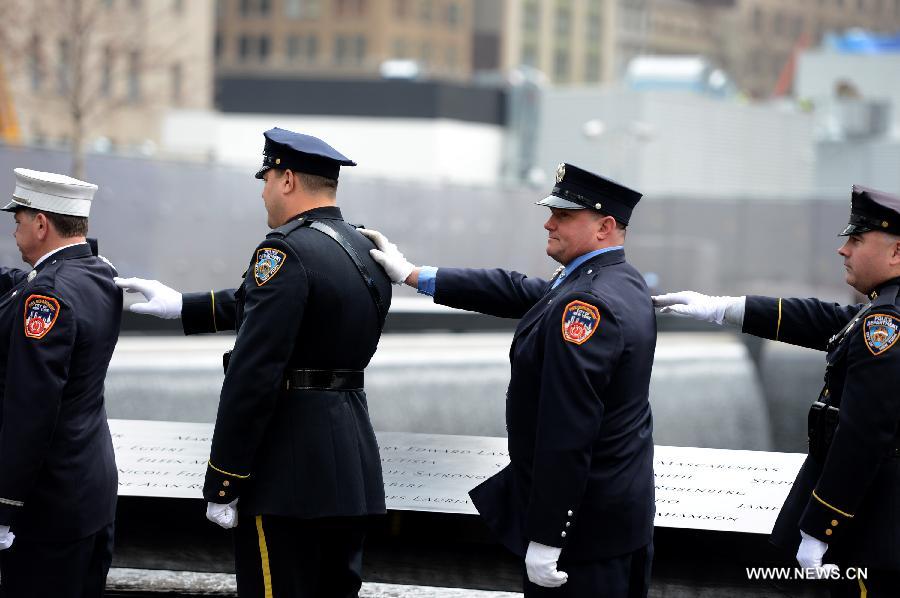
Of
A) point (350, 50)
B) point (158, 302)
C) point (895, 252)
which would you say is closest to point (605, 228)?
point (895, 252)

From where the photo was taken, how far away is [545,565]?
3568 millimetres

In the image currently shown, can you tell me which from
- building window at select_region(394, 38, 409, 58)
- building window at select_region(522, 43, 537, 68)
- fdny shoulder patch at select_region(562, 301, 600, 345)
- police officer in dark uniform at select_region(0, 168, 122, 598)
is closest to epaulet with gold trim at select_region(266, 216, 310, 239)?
police officer in dark uniform at select_region(0, 168, 122, 598)

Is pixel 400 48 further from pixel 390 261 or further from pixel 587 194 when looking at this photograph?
pixel 587 194

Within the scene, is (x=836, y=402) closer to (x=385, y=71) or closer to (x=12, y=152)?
(x=12, y=152)

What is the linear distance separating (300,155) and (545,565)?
1.44 meters

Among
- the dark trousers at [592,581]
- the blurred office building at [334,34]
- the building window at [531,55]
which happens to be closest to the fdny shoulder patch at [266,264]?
the dark trousers at [592,581]

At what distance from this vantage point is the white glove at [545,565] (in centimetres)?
357

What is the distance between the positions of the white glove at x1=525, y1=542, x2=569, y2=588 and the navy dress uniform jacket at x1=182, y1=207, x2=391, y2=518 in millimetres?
609

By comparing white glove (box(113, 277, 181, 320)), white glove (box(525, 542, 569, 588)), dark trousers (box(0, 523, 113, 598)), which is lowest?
dark trousers (box(0, 523, 113, 598))

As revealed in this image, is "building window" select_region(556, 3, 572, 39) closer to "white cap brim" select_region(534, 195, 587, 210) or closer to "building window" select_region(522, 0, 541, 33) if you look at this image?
"building window" select_region(522, 0, 541, 33)

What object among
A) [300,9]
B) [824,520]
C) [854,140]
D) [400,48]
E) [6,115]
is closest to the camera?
[824,520]

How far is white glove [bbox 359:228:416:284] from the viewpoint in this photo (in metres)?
4.07

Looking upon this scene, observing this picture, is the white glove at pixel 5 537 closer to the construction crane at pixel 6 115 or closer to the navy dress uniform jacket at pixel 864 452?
the navy dress uniform jacket at pixel 864 452

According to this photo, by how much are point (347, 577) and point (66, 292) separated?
123 centimetres
